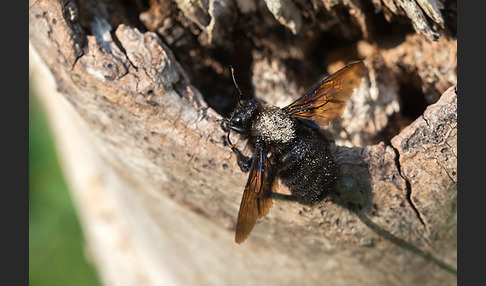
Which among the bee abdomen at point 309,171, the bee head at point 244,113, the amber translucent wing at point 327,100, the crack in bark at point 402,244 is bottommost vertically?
the crack in bark at point 402,244

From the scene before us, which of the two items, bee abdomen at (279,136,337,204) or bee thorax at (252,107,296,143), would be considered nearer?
bee abdomen at (279,136,337,204)

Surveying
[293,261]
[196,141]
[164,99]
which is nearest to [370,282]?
[293,261]

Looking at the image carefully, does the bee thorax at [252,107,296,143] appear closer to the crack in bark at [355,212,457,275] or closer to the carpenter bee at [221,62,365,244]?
the carpenter bee at [221,62,365,244]

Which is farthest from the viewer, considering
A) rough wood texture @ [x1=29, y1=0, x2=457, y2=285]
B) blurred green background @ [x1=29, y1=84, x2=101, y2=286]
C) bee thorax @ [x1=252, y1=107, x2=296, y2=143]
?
blurred green background @ [x1=29, y1=84, x2=101, y2=286]

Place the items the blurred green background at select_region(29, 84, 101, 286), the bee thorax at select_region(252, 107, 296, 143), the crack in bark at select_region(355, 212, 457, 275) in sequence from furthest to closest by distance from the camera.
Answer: the blurred green background at select_region(29, 84, 101, 286) < the bee thorax at select_region(252, 107, 296, 143) < the crack in bark at select_region(355, 212, 457, 275)

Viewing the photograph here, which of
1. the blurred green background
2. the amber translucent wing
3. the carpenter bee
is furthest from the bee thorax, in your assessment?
the blurred green background

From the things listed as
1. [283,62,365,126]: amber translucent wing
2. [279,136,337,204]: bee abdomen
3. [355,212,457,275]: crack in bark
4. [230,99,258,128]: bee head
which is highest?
[230,99,258,128]: bee head

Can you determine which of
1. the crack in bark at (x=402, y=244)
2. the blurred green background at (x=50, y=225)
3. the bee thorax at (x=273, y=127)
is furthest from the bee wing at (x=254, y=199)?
the blurred green background at (x=50, y=225)

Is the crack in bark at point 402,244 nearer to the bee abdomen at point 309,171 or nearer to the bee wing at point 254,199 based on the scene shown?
the bee abdomen at point 309,171
